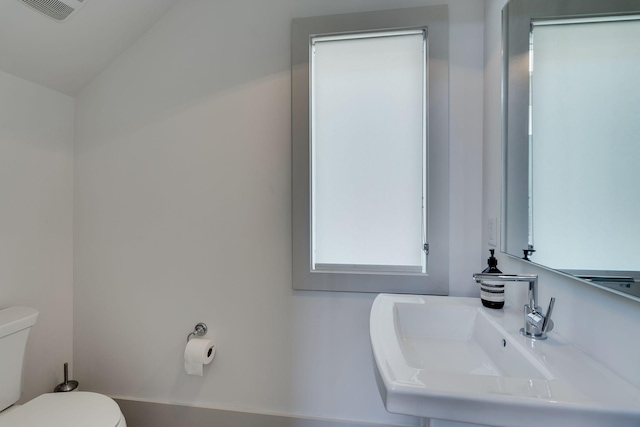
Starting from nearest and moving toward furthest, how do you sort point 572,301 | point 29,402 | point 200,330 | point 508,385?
point 508,385
point 572,301
point 29,402
point 200,330

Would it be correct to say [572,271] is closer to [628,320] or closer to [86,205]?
[628,320]

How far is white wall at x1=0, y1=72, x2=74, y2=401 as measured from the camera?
4.20 ft

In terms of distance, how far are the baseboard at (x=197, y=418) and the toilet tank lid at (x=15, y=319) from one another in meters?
0.69

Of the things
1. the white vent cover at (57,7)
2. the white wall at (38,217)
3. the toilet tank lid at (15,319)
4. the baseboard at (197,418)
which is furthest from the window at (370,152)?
the white wall at (38,217)

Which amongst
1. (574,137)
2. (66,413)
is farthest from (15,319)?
(574,137)

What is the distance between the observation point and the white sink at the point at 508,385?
19.9 inches

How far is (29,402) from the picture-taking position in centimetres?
113

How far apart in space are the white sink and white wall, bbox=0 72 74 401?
1.76 m

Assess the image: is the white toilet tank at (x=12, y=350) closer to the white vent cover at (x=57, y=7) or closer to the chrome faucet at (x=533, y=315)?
the white vent cover at (x=57, y=7)

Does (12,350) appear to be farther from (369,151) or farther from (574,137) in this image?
(574,137)

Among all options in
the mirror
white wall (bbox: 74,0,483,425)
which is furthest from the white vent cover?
the mirror

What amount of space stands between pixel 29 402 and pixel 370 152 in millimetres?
1904

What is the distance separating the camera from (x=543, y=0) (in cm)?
85

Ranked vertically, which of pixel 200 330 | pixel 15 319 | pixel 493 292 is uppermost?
pixel 493 292
